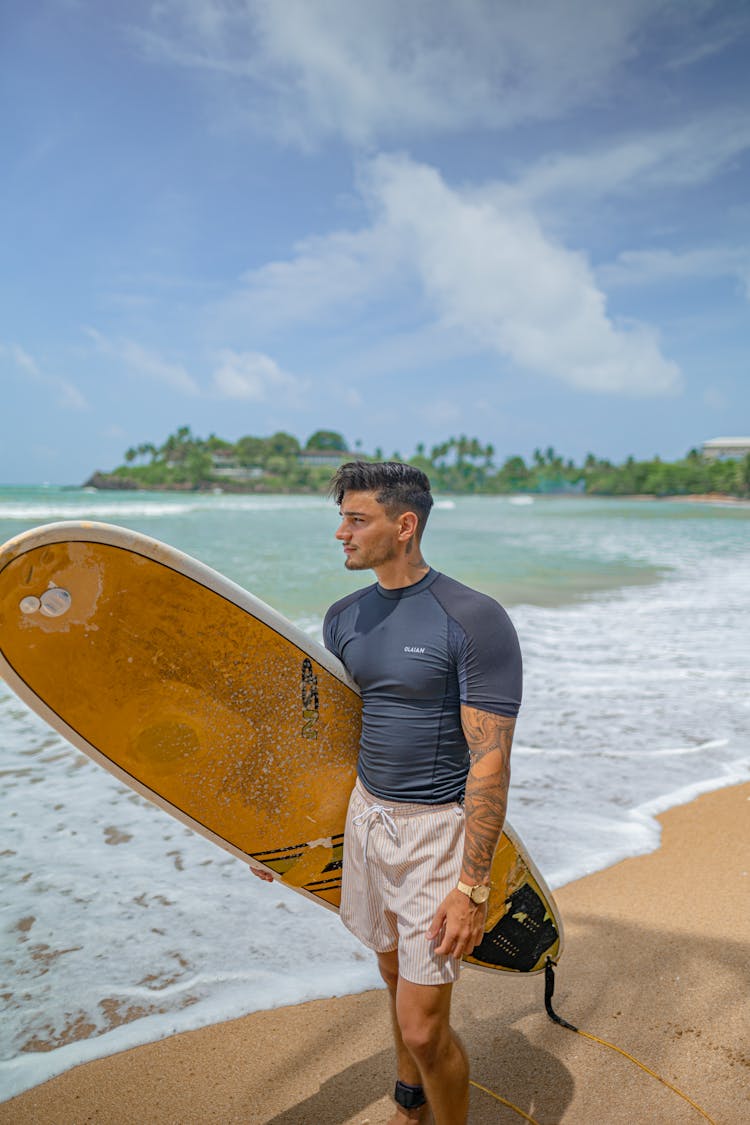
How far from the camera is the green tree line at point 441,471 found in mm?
105188

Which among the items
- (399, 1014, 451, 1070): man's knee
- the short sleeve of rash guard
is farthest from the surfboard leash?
the short sleeve of rash guard

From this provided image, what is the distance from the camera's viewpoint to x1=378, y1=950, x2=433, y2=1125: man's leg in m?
1.77

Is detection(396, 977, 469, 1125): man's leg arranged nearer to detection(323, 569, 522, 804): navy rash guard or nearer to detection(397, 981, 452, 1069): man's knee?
detection(397, 981, 452, 1069): man's knee

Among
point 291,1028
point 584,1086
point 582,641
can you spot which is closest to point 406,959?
point 584,1086

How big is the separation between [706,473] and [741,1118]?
387 ft

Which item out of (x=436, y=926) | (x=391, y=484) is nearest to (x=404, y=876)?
(x=436, y=926)

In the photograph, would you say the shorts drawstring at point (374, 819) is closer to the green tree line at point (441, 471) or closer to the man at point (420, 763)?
the man at point (420, 763)

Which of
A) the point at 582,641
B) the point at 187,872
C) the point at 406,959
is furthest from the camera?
the point at 582,641

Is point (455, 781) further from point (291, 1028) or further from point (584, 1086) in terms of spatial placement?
point (291, 1028)

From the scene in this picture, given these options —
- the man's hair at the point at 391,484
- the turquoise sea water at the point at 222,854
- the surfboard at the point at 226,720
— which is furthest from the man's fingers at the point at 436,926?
the turquoise sea water at the point at 222,854

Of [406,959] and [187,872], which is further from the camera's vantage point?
[187,872]

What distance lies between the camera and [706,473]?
10938 centimetres

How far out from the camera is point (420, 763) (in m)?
1.65

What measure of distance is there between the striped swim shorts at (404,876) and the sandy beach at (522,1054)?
0.64 metres
